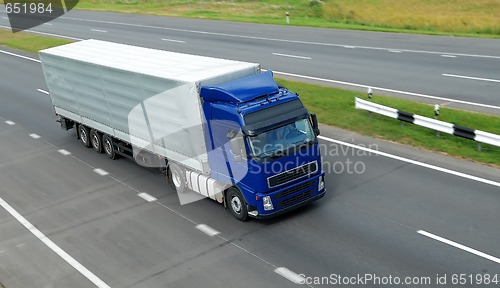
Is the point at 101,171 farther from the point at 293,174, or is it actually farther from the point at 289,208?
the point at 293,174

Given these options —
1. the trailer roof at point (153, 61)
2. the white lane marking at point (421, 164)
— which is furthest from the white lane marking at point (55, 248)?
the white lane marking at point (421, 164)

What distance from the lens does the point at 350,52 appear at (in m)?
32.3

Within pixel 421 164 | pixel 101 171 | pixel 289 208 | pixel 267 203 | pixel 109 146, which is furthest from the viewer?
pixel 109 146

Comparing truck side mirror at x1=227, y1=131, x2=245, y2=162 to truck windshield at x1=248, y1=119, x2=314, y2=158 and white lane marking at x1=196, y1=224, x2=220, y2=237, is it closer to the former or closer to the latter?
truck windshield at x1=248, y1=119, x2=314, y2=158

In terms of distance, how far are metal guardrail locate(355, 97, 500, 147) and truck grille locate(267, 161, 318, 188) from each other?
5.71 metres

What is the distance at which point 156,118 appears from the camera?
15078 mm

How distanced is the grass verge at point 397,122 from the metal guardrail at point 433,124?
0.34 metres

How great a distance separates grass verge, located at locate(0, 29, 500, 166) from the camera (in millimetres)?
16875

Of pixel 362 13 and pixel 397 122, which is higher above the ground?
pixel 397 122

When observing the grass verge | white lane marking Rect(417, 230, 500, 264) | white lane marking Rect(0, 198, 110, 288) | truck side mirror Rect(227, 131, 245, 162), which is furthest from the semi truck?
the grass verge

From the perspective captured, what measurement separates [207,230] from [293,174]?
2399 millimetres

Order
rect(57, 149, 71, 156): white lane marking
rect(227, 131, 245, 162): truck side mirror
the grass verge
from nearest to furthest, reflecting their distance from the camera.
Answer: rect(227, 131, 245, 162): truck side mirror → the grass verge → rect(57, 149, 71, 156): white lane marking

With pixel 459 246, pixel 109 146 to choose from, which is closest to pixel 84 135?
pixel 109 146

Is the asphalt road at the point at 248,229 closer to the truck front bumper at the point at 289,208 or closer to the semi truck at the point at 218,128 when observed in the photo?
the truck front bumper at the point at 289,208
